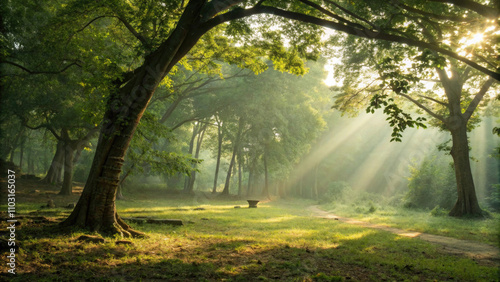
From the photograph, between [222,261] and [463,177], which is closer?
[222,261]

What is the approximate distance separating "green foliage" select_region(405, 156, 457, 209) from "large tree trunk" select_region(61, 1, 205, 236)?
23660 mm

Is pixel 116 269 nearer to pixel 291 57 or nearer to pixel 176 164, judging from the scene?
pixel 176 164

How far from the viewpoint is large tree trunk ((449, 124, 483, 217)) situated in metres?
16.2

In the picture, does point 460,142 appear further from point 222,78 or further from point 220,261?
point 220,261

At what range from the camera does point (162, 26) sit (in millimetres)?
8633

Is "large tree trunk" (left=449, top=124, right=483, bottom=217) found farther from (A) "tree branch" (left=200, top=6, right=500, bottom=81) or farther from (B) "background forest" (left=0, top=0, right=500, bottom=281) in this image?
(A) "tree branch" (left=200, top=6, right=500, bottom=81)

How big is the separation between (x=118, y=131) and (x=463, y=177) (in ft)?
61.1

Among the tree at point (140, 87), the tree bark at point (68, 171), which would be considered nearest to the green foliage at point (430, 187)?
the tree at point (140, 87)

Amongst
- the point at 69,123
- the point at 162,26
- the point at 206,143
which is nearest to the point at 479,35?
the point at 162,26

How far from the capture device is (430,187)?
2430 cm

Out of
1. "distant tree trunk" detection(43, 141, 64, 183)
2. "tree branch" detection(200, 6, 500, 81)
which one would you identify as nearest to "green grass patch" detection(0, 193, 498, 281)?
"tree branch" detection(200, 6, 500, 81)

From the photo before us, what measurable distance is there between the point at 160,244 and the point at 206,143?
39.9m

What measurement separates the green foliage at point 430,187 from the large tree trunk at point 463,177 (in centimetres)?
630

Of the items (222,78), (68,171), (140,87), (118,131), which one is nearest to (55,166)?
(68,171)
